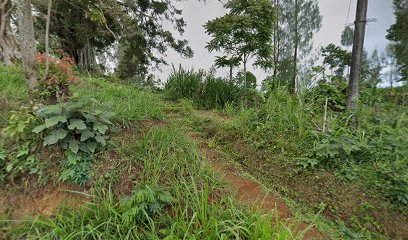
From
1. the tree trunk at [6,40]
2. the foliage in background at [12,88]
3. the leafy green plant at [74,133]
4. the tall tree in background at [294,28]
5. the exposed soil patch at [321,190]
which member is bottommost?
the exposed soil patch at [321,190]

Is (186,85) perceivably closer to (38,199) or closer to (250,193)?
(250,193)

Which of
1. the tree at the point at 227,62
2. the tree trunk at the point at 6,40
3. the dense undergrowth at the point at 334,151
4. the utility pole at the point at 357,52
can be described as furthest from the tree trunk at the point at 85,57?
the utility pole at the point at 357,52

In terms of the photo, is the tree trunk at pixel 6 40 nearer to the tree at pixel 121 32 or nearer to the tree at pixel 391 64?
the tree at pixel 121 32

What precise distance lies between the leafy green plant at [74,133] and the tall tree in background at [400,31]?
467 cm

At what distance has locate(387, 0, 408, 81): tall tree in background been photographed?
144 inches

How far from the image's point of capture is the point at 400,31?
155 inches

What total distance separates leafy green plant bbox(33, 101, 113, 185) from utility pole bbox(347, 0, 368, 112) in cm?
286

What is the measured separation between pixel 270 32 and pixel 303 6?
8425mm

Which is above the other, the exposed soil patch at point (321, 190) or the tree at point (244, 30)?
the tree at point (244, 30)

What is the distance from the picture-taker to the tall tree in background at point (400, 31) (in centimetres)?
365

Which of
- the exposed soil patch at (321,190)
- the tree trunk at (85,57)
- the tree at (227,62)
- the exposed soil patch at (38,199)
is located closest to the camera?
the exposed soil patch at (38,199)

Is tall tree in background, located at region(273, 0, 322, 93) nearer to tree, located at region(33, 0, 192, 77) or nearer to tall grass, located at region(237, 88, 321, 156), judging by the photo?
tree, located at region(33, 0, 192, 77)

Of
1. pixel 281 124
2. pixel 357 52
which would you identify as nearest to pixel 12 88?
pixel 281 124

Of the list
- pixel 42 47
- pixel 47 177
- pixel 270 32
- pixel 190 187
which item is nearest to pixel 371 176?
pixel 190 187
